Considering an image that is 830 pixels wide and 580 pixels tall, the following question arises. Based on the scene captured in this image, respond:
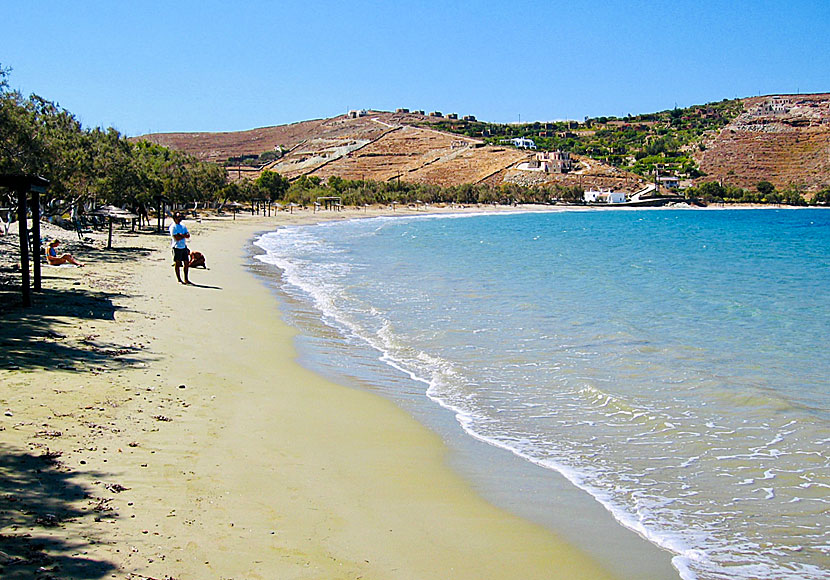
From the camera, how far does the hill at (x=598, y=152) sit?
131375 millimetres

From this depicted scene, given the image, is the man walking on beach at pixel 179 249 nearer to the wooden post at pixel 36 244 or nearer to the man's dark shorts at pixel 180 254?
the man's dark shorts at pixel 180 254

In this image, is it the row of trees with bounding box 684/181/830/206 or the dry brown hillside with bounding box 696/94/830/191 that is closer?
the row of trees with bounding box 684/181/830/206

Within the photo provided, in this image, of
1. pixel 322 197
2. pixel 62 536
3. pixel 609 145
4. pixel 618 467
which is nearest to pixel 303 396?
pixel 618 467

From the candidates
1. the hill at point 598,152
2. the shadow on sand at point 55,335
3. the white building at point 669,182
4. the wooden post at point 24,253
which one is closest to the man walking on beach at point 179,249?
the shadow on sand at point 55,335

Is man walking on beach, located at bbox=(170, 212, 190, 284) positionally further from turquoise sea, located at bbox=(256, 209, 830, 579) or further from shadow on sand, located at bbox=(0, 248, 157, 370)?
shadow on sand, located at bbox=(0, 248, 157, 370)

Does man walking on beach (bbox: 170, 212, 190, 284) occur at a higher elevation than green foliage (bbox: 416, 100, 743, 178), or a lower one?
lower

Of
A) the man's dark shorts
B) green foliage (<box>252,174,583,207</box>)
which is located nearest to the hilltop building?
green foliage (<box>252,174,583,207</box>)

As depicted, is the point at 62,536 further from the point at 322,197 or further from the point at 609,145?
the point at 609,145

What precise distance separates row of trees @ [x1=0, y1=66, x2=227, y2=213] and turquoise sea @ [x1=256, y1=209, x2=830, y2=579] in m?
6.59

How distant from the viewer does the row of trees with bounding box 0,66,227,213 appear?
16.4m

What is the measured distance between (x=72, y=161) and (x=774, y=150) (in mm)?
139215

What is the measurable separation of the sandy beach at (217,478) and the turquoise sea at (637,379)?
100 cm

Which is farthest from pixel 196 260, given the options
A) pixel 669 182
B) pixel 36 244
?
pixel 669 182

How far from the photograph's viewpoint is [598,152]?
165m
